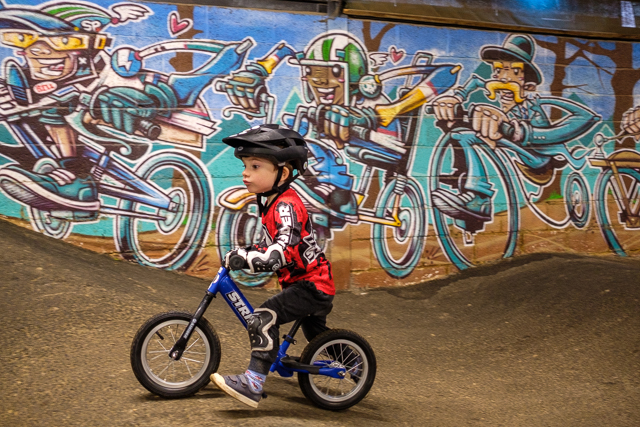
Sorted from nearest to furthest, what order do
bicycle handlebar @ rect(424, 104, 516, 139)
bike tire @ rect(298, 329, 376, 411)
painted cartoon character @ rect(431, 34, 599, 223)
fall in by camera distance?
bike tire @ rect(298, 329, 376, 411) → bicycle handlebar @ rect(424, 104, 516, 139) → painted cartoon character @ rect(431, 34, 599, 223)

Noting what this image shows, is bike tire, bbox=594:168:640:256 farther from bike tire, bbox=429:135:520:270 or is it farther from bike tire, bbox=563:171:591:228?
bike tire, bbox=429:135:520:270

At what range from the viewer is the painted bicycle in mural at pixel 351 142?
7219 millimetres

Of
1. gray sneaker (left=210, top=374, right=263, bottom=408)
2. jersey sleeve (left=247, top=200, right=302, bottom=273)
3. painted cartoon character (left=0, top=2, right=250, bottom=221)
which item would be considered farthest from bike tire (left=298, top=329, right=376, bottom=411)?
painted cartoon character (left=0, top=2, right=250, bottom=221)

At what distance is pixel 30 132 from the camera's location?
21.5ft

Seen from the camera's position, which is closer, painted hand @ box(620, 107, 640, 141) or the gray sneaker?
the gray sneaker

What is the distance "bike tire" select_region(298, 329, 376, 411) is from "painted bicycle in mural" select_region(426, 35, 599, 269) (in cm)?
426

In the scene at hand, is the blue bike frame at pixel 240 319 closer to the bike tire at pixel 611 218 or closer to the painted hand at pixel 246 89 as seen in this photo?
the painted hand at pixel 246 89

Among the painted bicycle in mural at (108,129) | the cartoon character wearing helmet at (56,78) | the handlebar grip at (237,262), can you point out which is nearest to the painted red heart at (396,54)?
the painted bicycle in mural at (108,129)

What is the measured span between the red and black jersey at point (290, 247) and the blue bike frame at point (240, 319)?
0.27m

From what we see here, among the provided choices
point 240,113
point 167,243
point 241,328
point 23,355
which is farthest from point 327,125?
point 23,355

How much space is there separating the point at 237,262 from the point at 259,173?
0.59 m

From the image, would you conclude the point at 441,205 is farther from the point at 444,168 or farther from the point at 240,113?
the point at 240,113

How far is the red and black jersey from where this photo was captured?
3471 millimetres

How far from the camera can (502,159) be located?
8.16 meters
